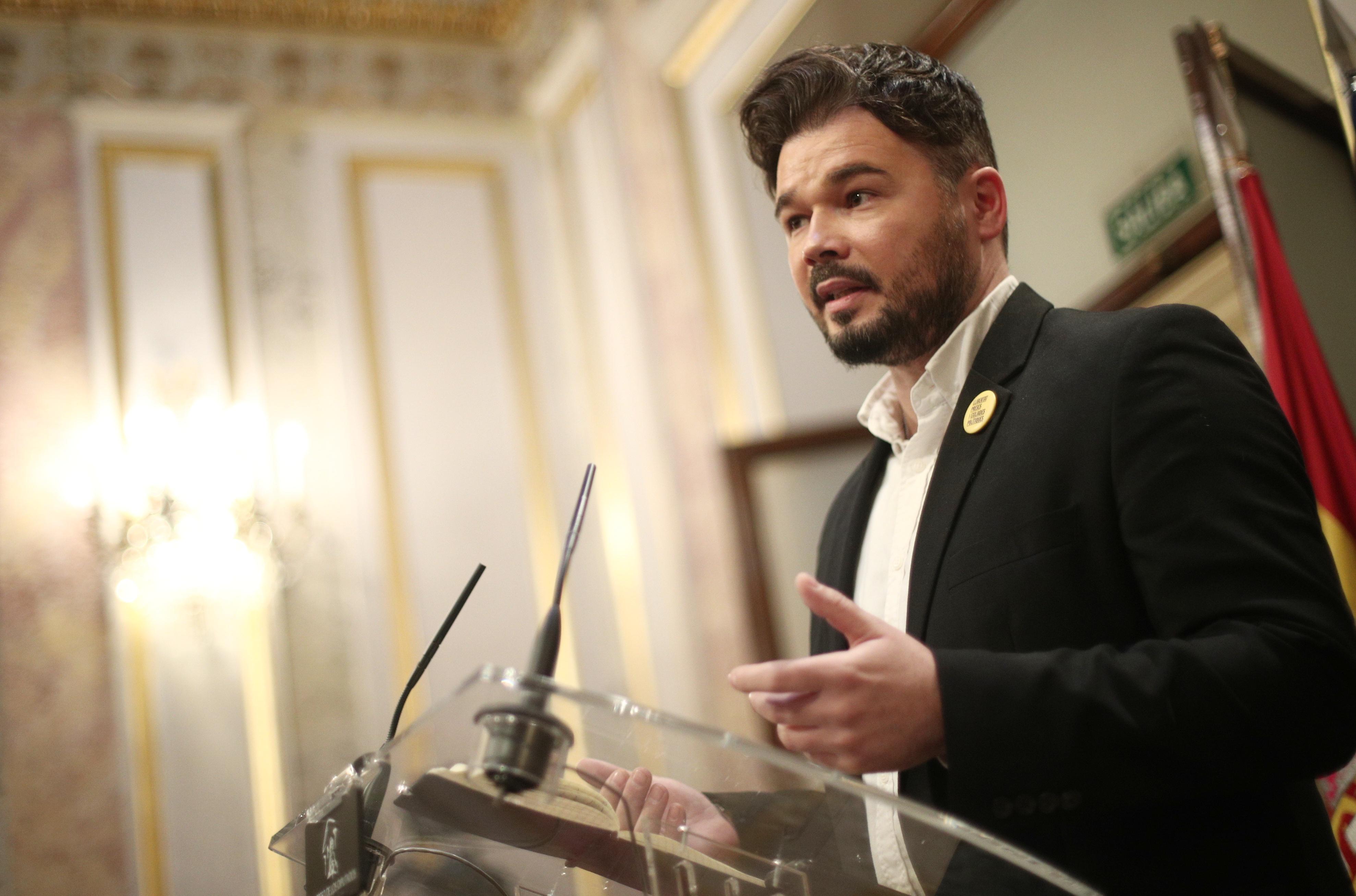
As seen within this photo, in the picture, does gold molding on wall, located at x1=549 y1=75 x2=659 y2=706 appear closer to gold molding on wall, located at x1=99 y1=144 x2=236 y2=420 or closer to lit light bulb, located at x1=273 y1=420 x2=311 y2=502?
lit light bulb, located at x1=273 y1=420 x2=311 y2=502

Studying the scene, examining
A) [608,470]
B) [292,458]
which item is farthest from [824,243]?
[292,458]

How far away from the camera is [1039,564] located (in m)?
1.08

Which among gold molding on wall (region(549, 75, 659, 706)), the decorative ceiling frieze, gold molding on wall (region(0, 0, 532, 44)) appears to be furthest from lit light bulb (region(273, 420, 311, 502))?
gold molding on wall (region(0, 0, 532, 44))

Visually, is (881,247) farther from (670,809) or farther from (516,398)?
(516,398)

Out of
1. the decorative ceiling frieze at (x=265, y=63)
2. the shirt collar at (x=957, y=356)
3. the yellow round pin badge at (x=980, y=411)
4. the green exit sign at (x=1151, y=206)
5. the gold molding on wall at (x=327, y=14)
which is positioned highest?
the gold molding on wall at (x=327, y=14)

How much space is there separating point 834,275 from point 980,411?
248 millimetres

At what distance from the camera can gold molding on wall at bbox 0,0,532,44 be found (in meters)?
4.33

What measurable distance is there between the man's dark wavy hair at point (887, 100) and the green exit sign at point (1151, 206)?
3.90 ft

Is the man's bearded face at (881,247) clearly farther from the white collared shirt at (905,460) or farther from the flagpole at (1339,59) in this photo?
the flagpole at (1339,59)

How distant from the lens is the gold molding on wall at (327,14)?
4.33 m

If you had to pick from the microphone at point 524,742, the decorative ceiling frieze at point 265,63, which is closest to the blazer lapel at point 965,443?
the microphone at point 524,742

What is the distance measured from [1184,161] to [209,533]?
3.19 m

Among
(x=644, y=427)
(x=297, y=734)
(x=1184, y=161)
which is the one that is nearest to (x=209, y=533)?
(x=297, y=734)

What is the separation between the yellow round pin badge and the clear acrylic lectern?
0.53m
